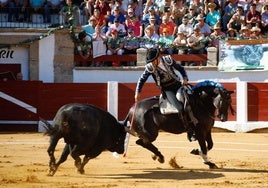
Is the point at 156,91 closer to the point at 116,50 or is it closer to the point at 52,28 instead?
the point at 116,50

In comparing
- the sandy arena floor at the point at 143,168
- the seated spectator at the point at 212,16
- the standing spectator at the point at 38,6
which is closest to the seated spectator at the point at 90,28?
the standing spectator at the point at 38,6

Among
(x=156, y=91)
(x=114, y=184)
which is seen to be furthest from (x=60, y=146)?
(x=114, y=184)

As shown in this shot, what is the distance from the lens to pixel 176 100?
1177 centimetres

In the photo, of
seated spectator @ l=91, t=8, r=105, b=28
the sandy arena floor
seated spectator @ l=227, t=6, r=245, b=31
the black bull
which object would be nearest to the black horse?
the sandy arena floor

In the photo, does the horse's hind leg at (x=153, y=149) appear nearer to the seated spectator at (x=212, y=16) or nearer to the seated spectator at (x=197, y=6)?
the seated spectator at (x=212, y=16)

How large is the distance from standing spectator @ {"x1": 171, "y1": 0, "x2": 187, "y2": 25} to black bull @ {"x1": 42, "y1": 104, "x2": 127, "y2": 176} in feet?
28.0

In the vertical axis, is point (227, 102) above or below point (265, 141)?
above

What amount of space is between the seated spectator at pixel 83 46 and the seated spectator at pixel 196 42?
2381mm

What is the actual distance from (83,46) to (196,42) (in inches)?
106

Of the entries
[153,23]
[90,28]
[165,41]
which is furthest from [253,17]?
[90,28]

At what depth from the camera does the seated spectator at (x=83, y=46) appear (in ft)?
64.1

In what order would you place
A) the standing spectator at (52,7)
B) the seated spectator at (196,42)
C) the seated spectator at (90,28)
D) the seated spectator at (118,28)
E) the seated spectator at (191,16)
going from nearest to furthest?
the seated spectator at (196,42)
the seated spectator at (191,16)
the seated spectator at (118,28)
the seated spectator at (90,28)
the standing spectator at (52,7)

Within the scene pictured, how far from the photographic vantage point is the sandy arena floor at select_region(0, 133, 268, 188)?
402 inches

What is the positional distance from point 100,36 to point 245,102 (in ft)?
12.1
